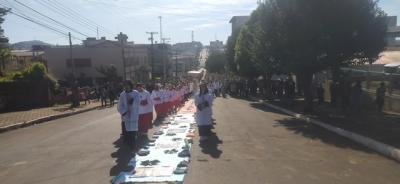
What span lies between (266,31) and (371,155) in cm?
1417

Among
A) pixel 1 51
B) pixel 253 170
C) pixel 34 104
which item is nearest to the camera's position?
pixel 253 170

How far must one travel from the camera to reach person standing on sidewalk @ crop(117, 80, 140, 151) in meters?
12.8

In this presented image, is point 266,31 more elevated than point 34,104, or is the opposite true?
point 266,31

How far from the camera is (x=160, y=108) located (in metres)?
21.5

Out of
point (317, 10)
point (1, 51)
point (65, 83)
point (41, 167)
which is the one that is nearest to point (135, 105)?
point (41, 167)

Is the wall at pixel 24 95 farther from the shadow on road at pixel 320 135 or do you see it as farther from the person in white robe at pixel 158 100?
the shadow on road at pixel 320 135

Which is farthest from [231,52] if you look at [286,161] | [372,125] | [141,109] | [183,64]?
[183,64]

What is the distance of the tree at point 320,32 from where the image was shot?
77.0 feet

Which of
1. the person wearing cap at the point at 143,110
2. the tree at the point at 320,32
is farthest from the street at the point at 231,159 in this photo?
the tree at the point at 320,32

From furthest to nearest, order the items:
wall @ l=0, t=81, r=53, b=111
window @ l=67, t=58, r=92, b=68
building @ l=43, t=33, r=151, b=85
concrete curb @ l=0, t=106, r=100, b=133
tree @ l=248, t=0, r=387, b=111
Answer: window @ l=67, t=58, r=92, b=68
building @ l=43, t=33, r=151, b=85
wall @ l=0, t=81, r=53, b=111
tree @ l=248, t=0, r=387, b=111
concrete curb @ l=0, t=106, r=100, b=133

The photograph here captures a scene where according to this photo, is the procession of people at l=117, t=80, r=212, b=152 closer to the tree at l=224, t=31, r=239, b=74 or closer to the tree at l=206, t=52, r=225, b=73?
the tree at l=224, t=31, r=239, b=74

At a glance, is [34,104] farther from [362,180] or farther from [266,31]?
[362,180]

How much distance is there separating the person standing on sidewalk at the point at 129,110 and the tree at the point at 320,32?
12.9m

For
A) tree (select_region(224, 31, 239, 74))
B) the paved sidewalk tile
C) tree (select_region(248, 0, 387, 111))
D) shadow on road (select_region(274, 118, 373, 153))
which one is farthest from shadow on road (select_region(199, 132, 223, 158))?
tree (select_region(224, 31, 239, 74))
